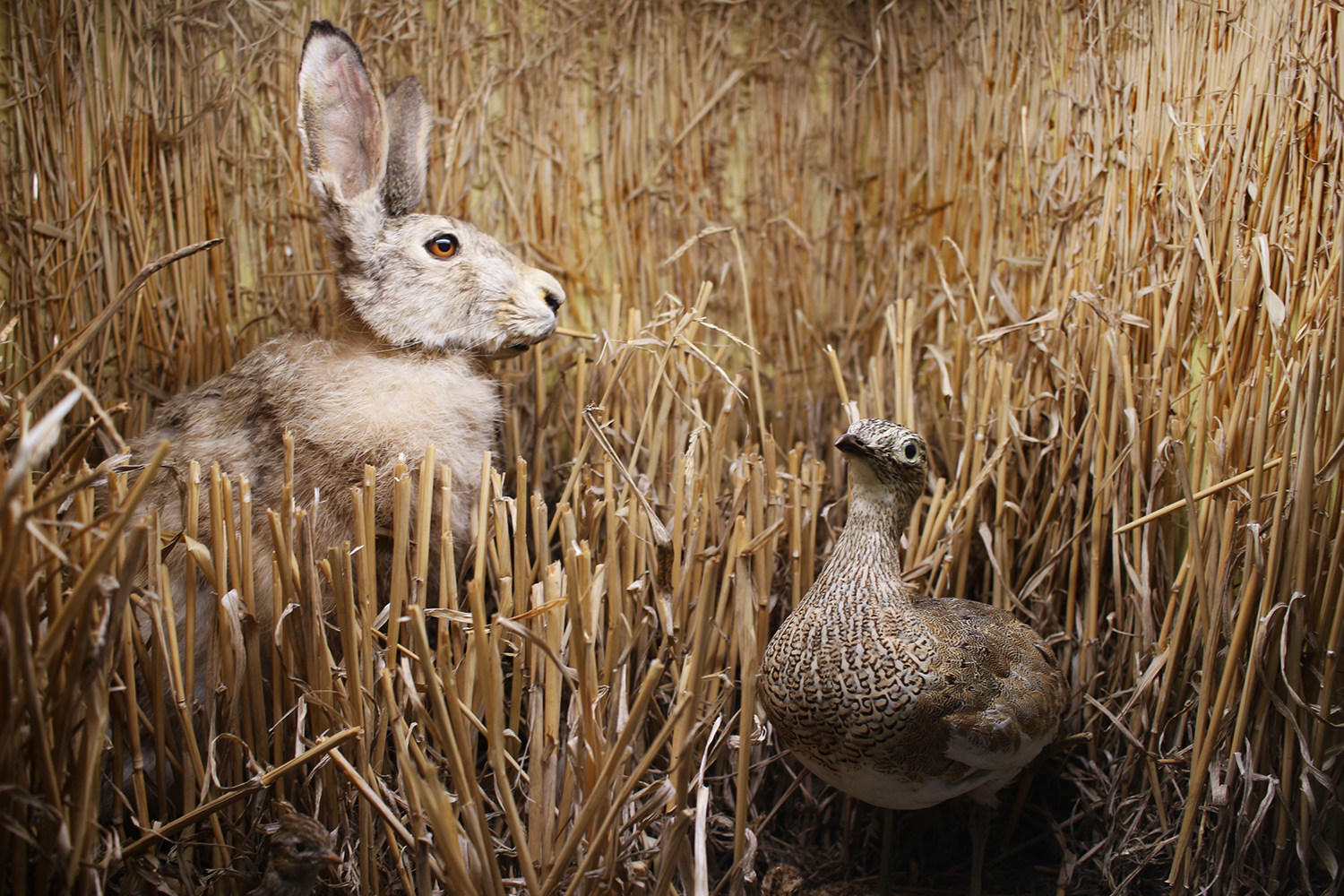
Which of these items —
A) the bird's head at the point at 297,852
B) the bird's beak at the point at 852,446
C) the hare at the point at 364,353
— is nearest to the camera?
the bird's head at the point at 297,852

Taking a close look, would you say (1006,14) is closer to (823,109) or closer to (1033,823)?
(823,109)

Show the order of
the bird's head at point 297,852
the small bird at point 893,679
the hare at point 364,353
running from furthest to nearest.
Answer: the hare at point 364,353, the small bird at point 893,679, the bird's head at point 297,852

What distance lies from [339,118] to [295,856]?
55.5 inches

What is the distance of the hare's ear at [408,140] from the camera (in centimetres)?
191

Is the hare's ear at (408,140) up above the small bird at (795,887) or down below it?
above

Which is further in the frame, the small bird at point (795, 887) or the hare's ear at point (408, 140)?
the hare's ear at point (408, 140)

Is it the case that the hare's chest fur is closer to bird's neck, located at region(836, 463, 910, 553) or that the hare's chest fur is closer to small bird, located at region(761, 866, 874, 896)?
bird's neck, located at region(836, 463, 910, 553)

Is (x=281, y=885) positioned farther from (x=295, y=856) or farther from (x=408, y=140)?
(x=408, y=140)

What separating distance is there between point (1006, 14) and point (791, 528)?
154cm

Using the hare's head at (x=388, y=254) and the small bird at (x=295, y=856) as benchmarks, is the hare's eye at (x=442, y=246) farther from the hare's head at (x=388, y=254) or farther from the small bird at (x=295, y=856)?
the small bird at (x=295, y=856)

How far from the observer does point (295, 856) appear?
1212mm

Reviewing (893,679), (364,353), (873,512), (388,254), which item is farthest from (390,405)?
(893,679)

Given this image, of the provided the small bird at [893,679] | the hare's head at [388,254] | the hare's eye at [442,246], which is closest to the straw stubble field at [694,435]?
the small bird at [893,679]

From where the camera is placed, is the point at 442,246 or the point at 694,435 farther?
the point at 442,246
